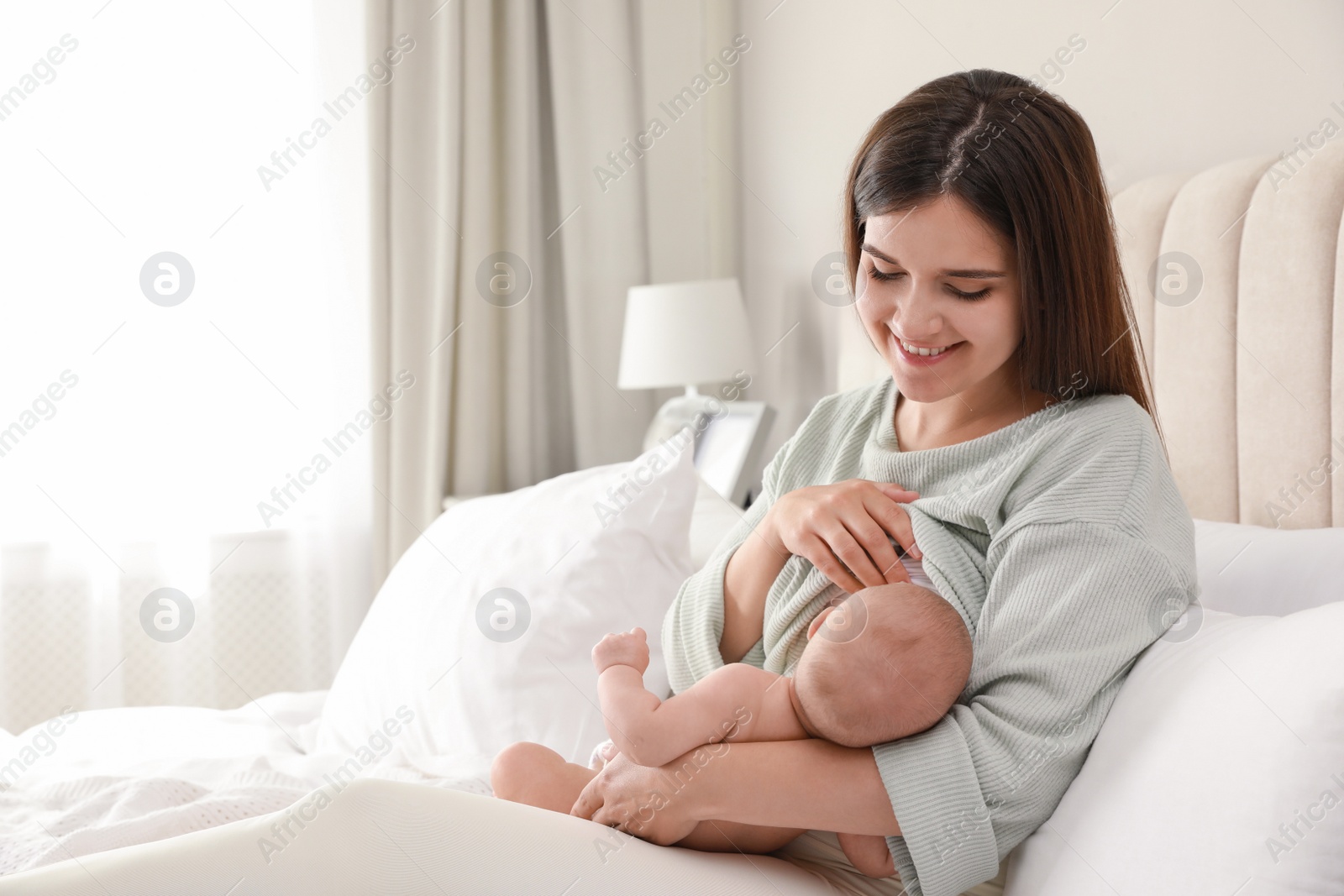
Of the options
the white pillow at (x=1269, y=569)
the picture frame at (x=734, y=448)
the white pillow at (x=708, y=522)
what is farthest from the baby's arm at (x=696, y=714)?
the picture frame at (x=734, y=448)

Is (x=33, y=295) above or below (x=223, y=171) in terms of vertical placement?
below

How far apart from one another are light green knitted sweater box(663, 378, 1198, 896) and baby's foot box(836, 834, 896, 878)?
3cm

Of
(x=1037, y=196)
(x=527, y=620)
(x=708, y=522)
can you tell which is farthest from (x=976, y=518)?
(x=708, y=522)

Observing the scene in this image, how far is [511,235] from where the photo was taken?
2.85 meters

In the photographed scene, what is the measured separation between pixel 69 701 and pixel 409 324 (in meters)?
1.23

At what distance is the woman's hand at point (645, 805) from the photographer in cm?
89

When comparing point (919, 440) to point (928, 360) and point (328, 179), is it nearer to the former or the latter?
point (928, 360)

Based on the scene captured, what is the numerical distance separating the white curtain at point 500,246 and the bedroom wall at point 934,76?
273mm

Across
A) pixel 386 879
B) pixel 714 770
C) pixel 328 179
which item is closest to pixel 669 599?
pixel 714 770

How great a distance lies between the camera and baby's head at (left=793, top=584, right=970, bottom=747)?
0.87 m

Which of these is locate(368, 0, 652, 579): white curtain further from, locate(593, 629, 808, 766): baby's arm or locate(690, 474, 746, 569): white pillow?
locate(593, 629, 808, 766): baby's arm

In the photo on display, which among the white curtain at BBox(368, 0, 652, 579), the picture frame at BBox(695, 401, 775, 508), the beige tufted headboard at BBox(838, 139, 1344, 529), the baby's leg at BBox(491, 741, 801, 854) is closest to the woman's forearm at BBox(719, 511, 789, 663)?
the baby's leg at BBox(491, 741, 801, 854)

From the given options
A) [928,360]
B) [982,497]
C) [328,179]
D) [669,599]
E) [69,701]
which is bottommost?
[69,701]

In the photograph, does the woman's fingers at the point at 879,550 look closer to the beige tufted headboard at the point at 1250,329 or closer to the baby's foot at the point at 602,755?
the baby's foot at the point at 602,755
